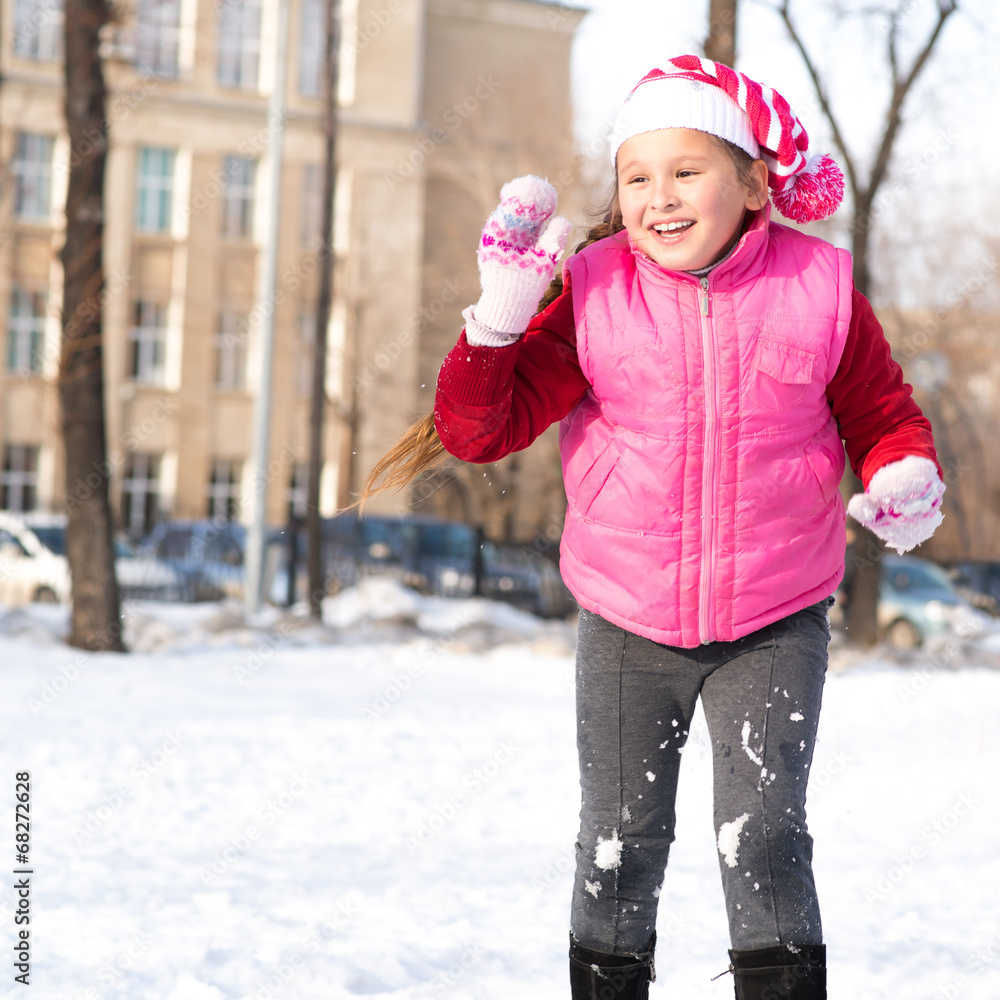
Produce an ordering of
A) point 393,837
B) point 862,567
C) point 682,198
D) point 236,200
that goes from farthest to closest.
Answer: point 236,200 < point 862,567 < point 393,837 < point 682,198

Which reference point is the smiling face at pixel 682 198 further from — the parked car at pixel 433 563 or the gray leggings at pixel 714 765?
the parked car at pixel 433 563

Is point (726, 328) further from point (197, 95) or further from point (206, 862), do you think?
point (197, 95)

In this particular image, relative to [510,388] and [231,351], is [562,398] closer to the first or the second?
[510,388]

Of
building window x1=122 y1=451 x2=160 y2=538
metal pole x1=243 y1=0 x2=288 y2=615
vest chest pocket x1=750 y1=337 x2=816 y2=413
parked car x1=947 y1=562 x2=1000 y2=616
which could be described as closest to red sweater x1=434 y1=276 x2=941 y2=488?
vest chest pocket x1=750 y1=337 x2=816 y2=413

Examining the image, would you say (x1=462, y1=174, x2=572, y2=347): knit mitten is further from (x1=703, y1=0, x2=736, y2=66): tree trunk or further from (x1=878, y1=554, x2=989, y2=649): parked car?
(x1=878, y1=554, x2=989, y2=649): parked car

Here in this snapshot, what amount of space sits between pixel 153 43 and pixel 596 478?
29.5 feet

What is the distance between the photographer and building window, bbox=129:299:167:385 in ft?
103

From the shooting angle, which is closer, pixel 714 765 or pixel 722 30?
pixel 714 765

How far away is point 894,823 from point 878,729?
1.98m

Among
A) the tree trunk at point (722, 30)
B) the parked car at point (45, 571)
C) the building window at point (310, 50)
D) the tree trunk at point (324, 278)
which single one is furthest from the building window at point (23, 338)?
the tree trunk at point (722, 30)

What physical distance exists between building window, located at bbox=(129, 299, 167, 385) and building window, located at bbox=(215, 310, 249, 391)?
1.40m

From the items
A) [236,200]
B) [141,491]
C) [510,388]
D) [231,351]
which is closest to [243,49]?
[236,200]

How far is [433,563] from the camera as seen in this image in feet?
53.5

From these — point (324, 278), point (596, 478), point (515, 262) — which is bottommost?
point (596, 478)
